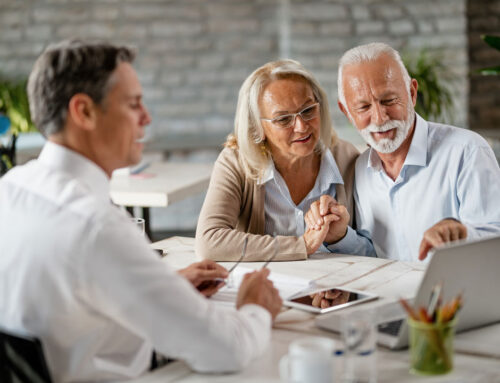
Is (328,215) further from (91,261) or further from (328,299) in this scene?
(91,261)

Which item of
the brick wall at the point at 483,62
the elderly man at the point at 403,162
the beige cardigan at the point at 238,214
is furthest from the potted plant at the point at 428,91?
the elderly man at the point at 403,162

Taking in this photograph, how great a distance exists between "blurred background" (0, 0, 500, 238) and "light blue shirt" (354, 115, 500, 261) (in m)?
3.27

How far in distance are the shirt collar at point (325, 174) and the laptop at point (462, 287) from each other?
0.89 m

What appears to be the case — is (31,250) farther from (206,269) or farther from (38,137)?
(38,137)

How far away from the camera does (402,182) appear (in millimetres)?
2355

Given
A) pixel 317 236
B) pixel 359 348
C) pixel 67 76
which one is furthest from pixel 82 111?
pixel 317 236

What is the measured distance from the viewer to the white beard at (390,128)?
2.31m

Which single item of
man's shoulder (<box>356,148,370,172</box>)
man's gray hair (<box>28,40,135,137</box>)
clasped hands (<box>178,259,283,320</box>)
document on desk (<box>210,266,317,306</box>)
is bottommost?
document on desk (<box>210,266,317,306</box>)

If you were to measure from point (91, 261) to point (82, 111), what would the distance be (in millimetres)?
318

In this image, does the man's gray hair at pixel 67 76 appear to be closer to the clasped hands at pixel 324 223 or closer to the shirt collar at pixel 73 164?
the shirt collar at pixel 73 164

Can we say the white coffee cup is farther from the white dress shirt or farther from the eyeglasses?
the eyeglasses

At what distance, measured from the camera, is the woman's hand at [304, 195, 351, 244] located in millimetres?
2193

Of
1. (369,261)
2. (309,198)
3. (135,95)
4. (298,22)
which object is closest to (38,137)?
(298,22)

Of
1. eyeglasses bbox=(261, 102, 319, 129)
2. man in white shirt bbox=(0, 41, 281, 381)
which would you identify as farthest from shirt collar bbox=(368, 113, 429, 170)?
man in white shirt bbox=(0, 41, 281, 381)
